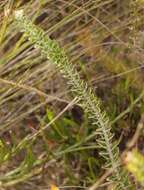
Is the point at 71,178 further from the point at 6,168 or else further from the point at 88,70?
the point at 88,70

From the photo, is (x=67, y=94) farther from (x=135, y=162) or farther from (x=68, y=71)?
(x=135, y=162)

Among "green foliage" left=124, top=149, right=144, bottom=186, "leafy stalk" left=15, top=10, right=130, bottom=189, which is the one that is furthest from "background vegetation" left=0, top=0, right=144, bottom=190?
"green foliage" left=124, top=149, right=144, bottom=186

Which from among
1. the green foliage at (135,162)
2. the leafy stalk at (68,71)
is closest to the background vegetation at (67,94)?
the leafy stalk at (68,71)

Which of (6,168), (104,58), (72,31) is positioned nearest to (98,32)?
(72,31)

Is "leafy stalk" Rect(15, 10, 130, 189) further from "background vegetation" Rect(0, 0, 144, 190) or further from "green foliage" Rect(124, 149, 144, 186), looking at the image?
"background vegetation" Rect(0, 0, 144, 190)

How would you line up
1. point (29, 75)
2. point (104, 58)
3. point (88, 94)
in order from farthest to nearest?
point (29, 75) → point (104, 58) → point (88, 94)

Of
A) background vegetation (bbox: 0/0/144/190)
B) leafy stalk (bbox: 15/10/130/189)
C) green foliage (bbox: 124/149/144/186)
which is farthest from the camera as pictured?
background vegetation (bbox: 0/0/144/190)

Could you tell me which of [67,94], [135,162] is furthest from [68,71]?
[67,94]

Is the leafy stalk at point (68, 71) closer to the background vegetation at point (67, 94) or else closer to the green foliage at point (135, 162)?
the green foliage at point (135, 162)
